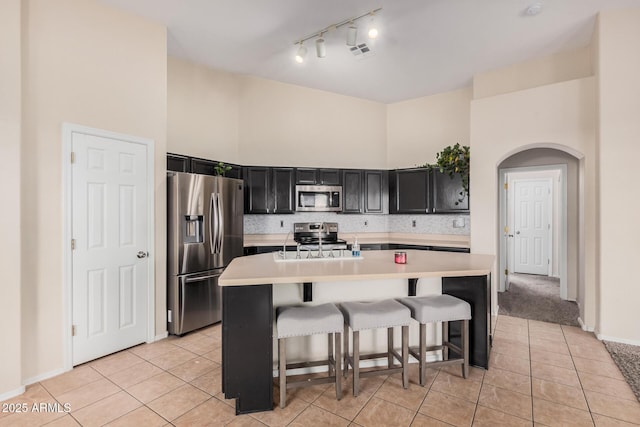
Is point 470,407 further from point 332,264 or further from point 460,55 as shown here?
point 460,55

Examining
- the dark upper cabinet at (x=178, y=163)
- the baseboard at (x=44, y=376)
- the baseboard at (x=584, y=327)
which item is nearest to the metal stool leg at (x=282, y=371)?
the baseboard at (x=44, y=376)

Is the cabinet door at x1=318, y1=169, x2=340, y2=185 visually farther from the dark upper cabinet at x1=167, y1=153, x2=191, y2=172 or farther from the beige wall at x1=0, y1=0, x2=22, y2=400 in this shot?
the beige wall at x1=0, y1=0, x2=22, y2=400

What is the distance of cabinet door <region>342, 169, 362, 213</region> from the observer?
521 centimetres

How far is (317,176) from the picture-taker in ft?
16.6

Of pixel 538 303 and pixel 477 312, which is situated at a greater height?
pixel 477 312

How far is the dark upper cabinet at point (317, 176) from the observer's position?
197 inches

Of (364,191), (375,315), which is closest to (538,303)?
(364,191)

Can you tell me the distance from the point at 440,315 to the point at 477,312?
44cm

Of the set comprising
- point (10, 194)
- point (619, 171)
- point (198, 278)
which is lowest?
point (198, 278)

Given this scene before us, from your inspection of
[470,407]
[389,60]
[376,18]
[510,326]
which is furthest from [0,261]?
[510,326]

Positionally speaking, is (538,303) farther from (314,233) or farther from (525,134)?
(314,233)

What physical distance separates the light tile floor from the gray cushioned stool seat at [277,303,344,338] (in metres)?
0.51

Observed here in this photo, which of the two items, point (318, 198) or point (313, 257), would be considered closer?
point (313, 257)

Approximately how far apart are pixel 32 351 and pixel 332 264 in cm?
245
